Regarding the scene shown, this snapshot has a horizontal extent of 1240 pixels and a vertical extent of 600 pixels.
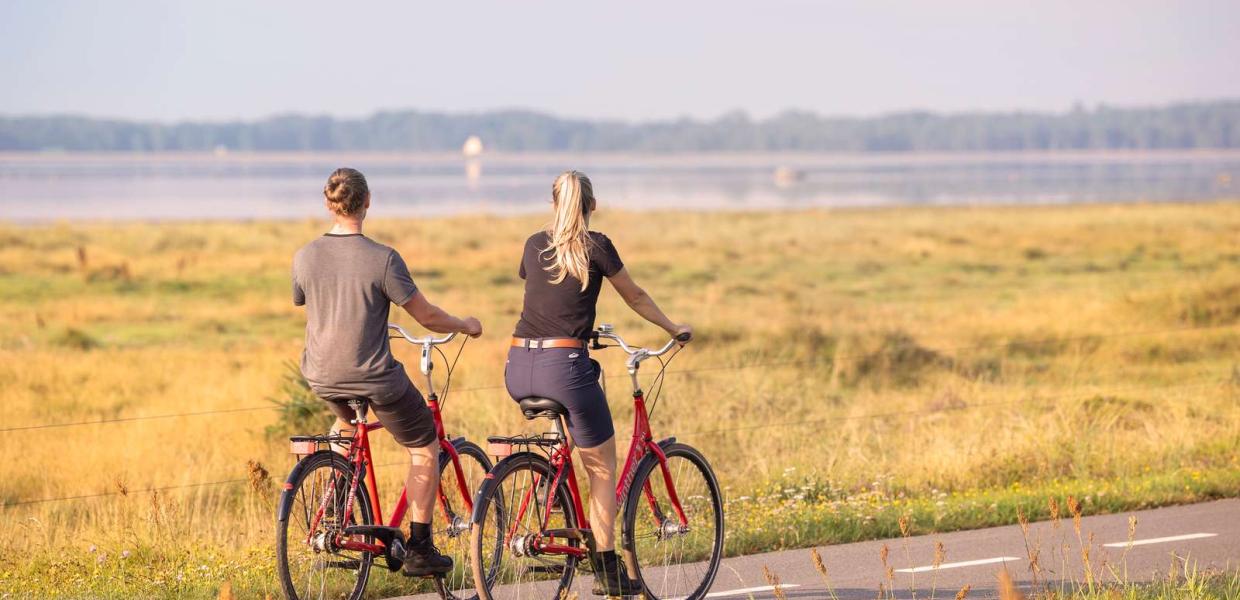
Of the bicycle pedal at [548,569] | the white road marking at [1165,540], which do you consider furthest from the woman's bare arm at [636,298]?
the white road marking at [1165,540]

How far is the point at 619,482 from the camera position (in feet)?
22.6

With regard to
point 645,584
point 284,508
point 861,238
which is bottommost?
point 861,238

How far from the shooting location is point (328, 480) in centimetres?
654

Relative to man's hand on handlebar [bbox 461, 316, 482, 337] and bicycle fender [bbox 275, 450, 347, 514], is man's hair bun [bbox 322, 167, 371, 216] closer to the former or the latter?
man's hand on handlebar [bbox 461, 316, 482, 337]

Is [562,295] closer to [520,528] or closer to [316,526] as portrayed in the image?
[520,528]

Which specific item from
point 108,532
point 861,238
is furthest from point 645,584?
point 861,238

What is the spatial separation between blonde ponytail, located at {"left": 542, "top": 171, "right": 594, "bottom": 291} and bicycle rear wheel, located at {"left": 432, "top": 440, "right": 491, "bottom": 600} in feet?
3.43

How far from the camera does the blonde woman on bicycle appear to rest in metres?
6.38

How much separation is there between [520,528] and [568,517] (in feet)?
0.88

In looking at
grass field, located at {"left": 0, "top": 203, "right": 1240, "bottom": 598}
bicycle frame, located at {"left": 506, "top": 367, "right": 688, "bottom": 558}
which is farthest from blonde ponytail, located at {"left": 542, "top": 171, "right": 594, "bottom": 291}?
grass field, located at {"left": 0, "top": 203, "right": 1240, "bottom": 598}

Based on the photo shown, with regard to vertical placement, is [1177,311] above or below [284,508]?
below

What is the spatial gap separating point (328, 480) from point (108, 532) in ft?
9.45

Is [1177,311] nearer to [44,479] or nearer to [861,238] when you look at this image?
[44,479]

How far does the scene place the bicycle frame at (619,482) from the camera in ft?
21.8
